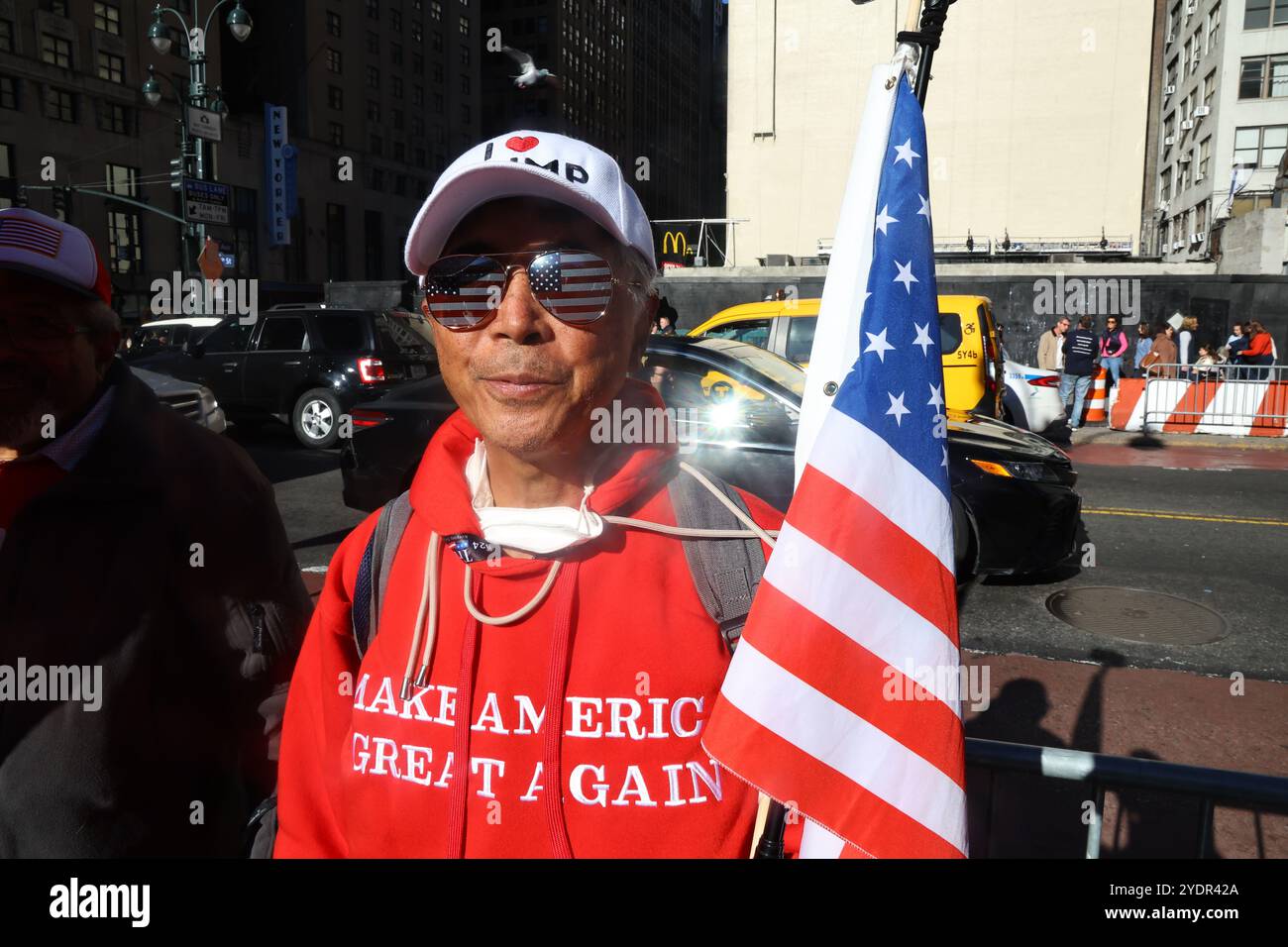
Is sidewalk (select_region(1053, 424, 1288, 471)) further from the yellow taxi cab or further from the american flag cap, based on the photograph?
the american flag cap

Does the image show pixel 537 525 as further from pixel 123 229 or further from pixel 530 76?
pixel 123 229

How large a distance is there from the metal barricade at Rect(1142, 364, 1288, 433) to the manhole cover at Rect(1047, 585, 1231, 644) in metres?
10.3

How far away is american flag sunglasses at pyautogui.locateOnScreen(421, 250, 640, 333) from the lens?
148 centimetres

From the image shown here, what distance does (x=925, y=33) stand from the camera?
1697 millimetres

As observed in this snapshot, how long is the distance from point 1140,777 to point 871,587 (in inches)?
32.6

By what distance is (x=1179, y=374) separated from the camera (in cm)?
1652

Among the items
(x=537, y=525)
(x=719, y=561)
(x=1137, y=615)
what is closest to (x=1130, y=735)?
(x=1137, y=615)

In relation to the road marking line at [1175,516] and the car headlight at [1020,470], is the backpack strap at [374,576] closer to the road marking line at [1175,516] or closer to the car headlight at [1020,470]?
the car headlight at [1020,470]

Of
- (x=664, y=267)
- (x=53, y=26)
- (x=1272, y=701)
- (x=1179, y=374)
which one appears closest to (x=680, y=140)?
(x=53, y=26)

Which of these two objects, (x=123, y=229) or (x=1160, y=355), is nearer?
(x=1160, y=355)

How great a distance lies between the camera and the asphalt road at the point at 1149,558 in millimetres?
5586

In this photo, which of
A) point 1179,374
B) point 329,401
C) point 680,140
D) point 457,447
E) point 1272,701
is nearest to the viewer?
point 457,447
